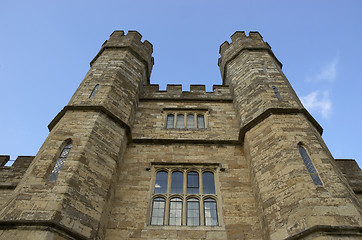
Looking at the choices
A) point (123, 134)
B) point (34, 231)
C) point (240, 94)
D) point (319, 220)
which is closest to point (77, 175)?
point (34, 231)

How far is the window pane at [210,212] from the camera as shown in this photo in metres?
6.09

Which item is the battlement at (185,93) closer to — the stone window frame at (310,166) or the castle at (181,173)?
the castle at (181,173)

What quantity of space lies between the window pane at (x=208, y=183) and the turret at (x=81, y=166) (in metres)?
2.12

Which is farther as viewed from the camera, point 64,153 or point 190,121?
point 190,121

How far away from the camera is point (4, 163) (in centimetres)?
881

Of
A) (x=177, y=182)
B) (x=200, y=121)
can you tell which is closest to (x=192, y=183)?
(x=177, y=182)

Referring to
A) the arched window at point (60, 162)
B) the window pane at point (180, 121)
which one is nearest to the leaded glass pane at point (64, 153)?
the arched window at point (60, 162)

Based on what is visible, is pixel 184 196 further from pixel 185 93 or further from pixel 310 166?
pixel 185 93

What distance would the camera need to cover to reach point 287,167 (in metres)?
5.92

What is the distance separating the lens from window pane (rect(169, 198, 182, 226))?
20.1 feet

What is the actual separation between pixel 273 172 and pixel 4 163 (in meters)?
7.82

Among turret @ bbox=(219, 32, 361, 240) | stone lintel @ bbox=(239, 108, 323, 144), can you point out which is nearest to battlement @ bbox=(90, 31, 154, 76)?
turret @ bbox=(219, 32, 361, 240)

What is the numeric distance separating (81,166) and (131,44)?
6851 millimetres

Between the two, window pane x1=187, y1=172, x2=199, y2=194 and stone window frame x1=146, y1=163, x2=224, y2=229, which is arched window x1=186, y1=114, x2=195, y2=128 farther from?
window pane x1=187, y1=172, x2=199, y2=194
